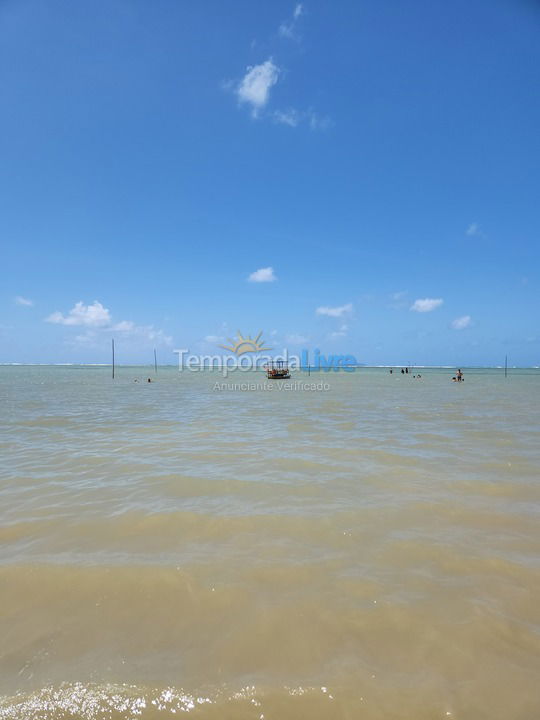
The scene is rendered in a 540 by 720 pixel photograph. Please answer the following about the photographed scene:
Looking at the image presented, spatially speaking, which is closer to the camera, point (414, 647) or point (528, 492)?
point (414, 647)

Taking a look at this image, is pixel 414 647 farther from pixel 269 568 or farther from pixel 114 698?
pixel 114 698

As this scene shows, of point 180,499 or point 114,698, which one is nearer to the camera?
point 114,698

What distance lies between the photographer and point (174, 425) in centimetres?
1230

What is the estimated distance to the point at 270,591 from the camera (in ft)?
10.3

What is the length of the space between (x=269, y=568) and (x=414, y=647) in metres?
1.46

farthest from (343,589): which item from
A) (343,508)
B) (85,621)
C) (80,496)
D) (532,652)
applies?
(80,496)

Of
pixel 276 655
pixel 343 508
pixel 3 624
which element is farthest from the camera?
pixel 343 508

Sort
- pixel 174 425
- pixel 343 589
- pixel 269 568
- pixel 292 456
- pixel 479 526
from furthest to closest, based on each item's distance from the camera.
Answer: pixel 174 425 < pixel 292 456 < pixel 479 526 < pixel 269 568 < pixel 343 589

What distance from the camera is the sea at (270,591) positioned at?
2.12 metres

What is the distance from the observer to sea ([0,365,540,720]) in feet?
6.95

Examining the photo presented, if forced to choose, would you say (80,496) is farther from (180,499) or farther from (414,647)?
(414,647)

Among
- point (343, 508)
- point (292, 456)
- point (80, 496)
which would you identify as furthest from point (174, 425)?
point (343, 508)

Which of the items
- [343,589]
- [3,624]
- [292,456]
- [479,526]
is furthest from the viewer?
[292,456]

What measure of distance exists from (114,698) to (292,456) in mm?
6054
